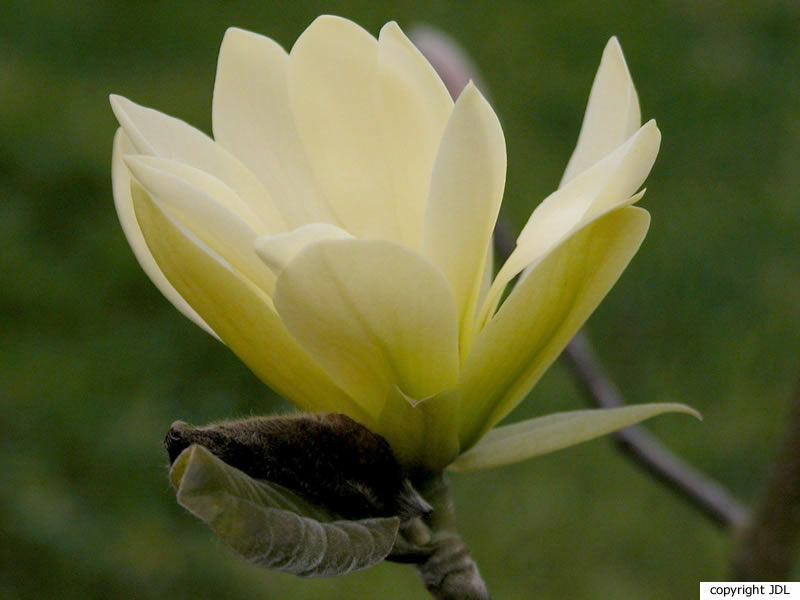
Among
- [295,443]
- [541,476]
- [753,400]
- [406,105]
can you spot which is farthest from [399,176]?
[753,400]

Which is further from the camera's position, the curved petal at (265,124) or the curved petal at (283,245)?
the curved petal at (265,124)

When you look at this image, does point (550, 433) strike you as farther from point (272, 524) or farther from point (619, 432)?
point (619, 432)

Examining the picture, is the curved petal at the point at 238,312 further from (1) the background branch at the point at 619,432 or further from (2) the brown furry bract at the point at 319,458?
(1) the background branch at the point at 619,432

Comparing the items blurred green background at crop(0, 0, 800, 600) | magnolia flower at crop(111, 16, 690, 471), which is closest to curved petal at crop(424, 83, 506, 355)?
magnolia flower at crop(111, 16, 690, 471)

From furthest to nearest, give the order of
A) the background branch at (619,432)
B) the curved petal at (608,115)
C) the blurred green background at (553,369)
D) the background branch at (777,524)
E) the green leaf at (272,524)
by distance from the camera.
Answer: the blurred green background at (553,369) < the background branch at (619,432) < the background branch at (777,524) < the curved petal at (608,115) < the green leaf at (272,524)

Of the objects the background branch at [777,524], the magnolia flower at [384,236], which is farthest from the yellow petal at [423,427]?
the background branch at [777,524]

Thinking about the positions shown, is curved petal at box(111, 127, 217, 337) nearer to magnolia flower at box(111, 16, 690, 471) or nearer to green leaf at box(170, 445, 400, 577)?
magnolia flower at box(111, 16, 690, 471)

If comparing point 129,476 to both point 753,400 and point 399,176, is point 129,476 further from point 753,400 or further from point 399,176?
point 399,176
